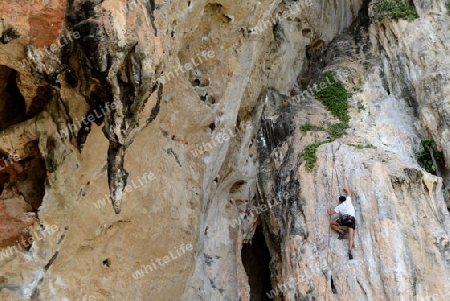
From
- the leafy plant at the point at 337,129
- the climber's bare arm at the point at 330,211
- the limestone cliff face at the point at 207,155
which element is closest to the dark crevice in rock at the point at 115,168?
the limestone cliff face at the point at 207,155

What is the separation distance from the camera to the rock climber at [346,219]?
27.9 ft

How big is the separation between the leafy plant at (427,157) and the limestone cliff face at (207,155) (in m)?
0.09

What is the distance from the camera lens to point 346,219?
8531 mm

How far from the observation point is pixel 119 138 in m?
6.55

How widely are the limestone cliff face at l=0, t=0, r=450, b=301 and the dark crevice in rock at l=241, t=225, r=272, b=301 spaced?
4cm

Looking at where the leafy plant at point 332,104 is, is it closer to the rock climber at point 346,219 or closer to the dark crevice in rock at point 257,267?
the rock climber at point 346,219

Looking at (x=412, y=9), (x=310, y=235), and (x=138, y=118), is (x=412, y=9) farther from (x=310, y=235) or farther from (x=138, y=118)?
(x=138, y=118)

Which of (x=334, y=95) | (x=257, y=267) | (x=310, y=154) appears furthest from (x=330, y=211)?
(x=257, y=267)

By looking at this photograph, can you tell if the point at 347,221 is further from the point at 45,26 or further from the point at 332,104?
the point at 45,26

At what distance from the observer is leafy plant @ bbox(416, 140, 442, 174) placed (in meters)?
9.99

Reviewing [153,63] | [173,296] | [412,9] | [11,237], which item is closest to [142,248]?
[173,296]

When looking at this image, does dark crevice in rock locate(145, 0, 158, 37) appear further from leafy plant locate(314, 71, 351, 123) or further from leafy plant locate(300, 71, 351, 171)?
leafy plant locate(314, 71, 351, 123)

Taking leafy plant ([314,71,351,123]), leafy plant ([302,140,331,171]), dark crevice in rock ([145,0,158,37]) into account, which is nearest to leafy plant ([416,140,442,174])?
leafy plant ([314,71,351,123])

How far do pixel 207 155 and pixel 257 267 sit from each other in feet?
13.7
